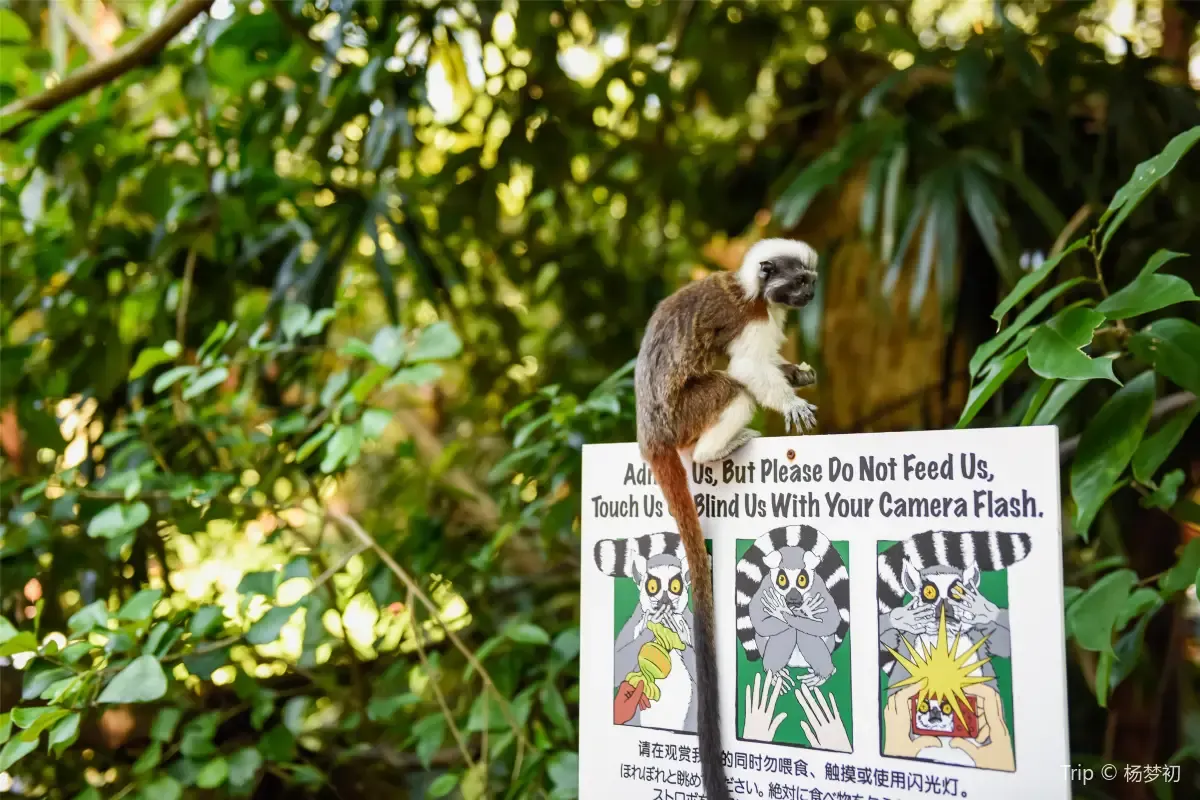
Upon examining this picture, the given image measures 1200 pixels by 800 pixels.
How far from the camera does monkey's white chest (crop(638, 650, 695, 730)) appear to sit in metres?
0.73

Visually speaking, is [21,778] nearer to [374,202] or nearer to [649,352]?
[374,202]

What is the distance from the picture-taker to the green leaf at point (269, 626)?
39.7 inches

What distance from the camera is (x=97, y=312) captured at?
139 centimetres

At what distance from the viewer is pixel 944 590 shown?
634 mm

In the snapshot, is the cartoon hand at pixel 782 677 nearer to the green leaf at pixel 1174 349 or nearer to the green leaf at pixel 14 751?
the green leaf at pixel 1174 349

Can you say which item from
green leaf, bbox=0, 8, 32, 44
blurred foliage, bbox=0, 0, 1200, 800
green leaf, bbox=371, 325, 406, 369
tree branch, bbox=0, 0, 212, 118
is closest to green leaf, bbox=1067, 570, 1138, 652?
blurred foliage, bbox=0, 0, 1200, 800

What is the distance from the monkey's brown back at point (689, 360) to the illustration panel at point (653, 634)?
10 centimetres

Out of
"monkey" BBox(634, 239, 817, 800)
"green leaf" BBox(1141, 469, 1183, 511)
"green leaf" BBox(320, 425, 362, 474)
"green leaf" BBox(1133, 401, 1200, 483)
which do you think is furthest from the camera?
"green leaf" BBox(320, 425, 362, 474)

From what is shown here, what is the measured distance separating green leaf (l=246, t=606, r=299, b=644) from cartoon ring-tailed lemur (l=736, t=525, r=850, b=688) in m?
0.59

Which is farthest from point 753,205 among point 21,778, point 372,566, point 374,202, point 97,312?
point 21,778

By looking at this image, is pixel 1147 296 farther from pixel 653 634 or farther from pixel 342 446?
pixel 342 446

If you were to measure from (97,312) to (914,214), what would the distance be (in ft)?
4.32

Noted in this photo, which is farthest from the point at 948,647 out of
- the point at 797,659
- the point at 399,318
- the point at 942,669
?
the point at 399,318

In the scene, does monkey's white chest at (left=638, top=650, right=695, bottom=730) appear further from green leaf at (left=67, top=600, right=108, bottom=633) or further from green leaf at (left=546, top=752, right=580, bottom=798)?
green leaf at (left=67, top=600, right=108, bottom=633)
